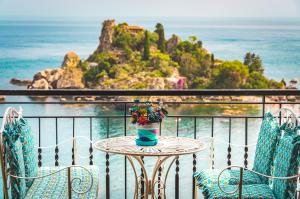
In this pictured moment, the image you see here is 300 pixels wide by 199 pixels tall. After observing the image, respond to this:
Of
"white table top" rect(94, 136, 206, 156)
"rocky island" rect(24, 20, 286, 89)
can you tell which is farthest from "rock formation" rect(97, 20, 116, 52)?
"white table top" rect(94, 136, 206, 156)

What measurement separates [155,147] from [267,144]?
0.67 m

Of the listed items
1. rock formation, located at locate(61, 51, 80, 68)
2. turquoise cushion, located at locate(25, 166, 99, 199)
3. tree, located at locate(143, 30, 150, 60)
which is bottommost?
turquoise cushion, located at locate(25, 166, 99, 199)

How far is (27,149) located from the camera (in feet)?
10.6

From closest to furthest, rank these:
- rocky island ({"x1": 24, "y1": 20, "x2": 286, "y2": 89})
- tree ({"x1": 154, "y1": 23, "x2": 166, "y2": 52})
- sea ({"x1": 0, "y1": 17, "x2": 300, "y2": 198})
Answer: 1. sea ({"x1": 0, "y1": 17, "x2": 300, "y2": 198})
2. rocky island ({"x1": 24, "y1": 20, "x2": 286, "y2": 89})
3. tree ({"x1": 154, "y1": 23, "x2": 166, "y2": 52})

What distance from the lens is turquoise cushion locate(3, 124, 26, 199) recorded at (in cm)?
285

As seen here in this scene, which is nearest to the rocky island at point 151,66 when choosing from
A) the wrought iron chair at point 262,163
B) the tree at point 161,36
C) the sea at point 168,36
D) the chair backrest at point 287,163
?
the tree at point 161,36

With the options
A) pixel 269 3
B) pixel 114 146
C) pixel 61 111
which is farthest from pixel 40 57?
pixel 114 146

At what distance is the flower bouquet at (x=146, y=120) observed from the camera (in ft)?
10.9

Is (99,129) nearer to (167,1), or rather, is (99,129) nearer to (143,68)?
(143,68)

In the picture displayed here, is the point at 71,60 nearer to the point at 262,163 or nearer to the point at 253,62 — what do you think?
the point at 253,62

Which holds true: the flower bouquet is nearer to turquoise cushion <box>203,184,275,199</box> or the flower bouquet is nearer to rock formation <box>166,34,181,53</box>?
Answer: turquoise cushion <box>203,184,275,199</box>

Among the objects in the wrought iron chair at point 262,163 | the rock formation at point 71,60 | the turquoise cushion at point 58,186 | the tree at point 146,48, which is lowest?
the turquoise cushion at point 58,186

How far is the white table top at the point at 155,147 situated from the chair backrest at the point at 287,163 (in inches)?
19.8

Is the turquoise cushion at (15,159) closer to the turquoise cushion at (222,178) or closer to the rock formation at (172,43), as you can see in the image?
the turquoise cushion at (222,178)
